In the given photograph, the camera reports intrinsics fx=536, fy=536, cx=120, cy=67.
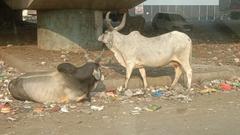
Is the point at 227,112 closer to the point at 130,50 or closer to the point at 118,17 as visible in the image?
the point at 130,50

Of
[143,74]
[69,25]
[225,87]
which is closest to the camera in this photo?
[143,74]

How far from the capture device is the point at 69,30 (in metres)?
17.6

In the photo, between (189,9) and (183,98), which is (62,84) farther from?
(189,9)

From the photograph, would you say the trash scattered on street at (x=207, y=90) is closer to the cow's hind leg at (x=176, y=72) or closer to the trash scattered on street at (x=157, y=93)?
the cow's hind leg at (x=176, y=72)

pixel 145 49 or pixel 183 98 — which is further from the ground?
pixel 145 49

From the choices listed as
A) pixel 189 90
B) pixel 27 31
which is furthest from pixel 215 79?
pixel 27 31

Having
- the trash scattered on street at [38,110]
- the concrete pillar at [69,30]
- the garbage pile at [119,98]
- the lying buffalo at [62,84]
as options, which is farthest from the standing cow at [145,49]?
the concrete pillar at [69,30]

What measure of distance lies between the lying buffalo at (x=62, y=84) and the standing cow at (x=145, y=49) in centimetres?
106

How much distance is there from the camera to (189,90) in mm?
12039

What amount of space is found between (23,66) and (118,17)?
64.2ft

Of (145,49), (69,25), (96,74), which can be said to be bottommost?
(96,74)

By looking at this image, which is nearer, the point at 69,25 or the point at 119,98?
the point at 119,98

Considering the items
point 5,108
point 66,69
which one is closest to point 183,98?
point 66,69

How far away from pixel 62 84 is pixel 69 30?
757cm
